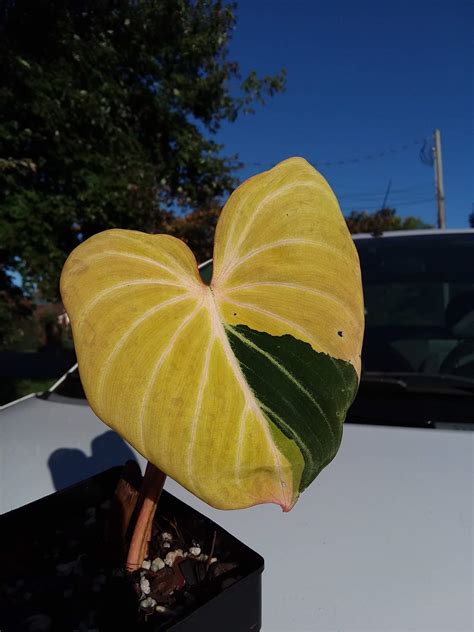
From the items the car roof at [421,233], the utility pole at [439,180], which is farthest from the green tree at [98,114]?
the utility pole at [439,180]

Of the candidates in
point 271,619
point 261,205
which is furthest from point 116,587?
point 261,205

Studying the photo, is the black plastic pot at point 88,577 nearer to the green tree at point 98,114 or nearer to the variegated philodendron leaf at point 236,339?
the variegated philodendron leaf at point 236,339

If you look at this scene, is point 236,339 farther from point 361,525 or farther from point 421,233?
point 421,233

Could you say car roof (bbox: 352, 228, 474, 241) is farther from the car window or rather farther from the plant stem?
the plant stem

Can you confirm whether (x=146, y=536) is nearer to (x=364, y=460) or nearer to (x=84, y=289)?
(x=84, y=289)

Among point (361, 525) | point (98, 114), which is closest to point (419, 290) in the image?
point (361, 525)

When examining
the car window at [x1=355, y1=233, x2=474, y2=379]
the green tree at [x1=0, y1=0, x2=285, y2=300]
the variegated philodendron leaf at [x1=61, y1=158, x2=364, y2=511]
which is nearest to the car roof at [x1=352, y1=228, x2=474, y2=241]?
the car window at [x1=355, y1=233, x2=474, y2=379]
